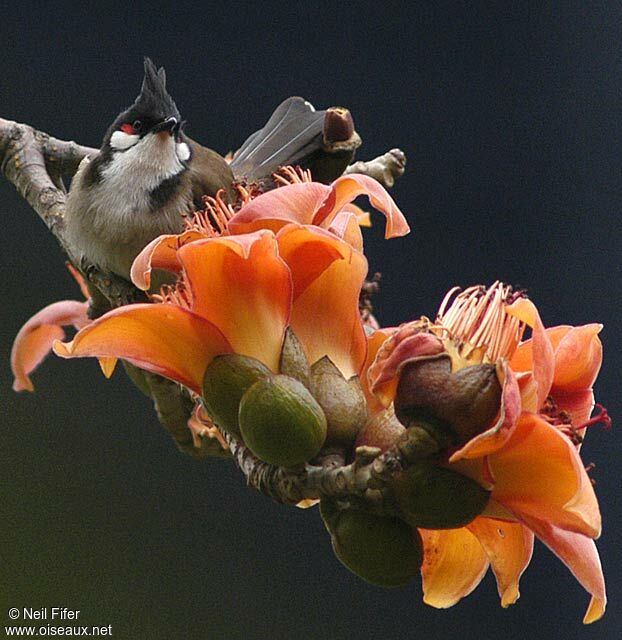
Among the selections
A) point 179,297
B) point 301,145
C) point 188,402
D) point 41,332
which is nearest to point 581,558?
point 179,297

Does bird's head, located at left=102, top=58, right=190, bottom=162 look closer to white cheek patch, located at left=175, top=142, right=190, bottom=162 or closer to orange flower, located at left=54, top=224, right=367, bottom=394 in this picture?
white cheek patch, located at left=175, top=142, right=190, bottom=162

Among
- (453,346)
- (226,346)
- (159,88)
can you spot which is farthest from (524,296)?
(159,88)

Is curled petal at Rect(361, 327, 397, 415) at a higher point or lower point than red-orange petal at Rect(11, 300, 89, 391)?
higher

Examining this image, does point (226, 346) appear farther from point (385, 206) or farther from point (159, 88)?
point (159, 88)

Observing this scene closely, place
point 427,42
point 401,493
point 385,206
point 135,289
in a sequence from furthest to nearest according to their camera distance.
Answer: point 427,42, point 135,289, point 385,206, point 401,493

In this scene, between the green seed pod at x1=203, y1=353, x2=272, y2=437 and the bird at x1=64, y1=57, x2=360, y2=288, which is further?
the bird at x1=64, y1=57, x2=360, y2=288

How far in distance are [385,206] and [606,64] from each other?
268cm

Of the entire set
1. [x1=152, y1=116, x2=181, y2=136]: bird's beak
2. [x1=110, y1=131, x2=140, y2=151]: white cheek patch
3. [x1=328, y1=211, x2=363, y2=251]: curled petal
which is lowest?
[x1=110, y1=131, x2=140, y2=151]: white cheek patch

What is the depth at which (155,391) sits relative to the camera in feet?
3.00

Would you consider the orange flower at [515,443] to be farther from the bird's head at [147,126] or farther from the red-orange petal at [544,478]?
the bird's head at [147,126]

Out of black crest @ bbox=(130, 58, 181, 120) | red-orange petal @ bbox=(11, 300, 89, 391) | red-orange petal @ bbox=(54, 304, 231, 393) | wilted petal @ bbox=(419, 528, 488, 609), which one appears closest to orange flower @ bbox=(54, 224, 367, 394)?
red-orange petal @ bbox=(54, 304, 231, 393)

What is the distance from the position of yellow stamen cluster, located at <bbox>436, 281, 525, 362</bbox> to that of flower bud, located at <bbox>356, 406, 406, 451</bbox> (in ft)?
0.16

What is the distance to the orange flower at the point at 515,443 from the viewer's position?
468 millimetres

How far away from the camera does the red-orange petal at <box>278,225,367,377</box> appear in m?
0.56
